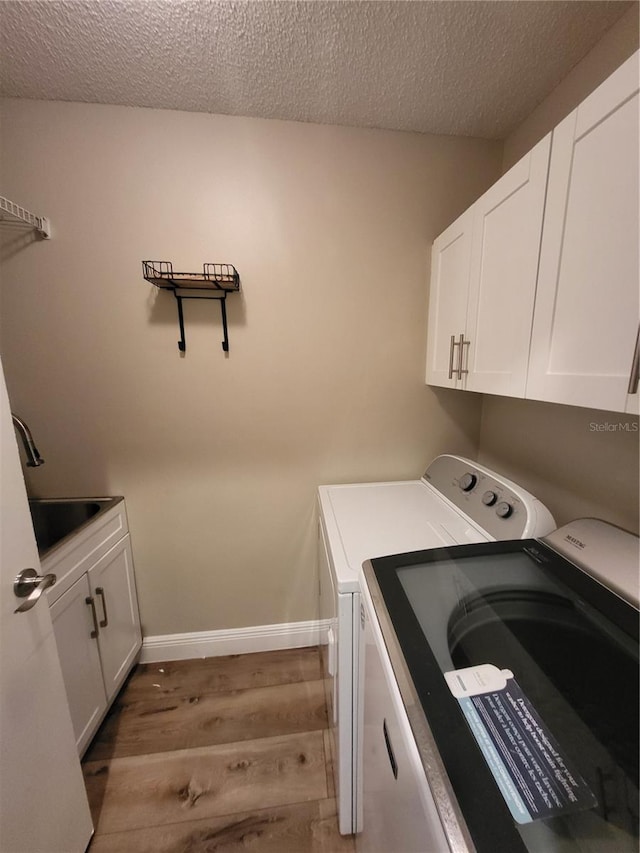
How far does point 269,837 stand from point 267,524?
3.56 ft

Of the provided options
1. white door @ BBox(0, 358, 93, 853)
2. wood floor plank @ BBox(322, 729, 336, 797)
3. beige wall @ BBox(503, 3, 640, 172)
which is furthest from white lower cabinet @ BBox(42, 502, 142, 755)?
beige wall @ BBox(503, 3, 640, 172)

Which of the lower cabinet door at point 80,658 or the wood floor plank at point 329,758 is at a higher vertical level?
the lower cabinet door at point 80,658

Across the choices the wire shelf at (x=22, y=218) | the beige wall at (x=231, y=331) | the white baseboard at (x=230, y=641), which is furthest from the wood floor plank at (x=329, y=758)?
the wire shelf at (x=22, y=218)

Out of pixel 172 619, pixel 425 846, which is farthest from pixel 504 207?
pixel 172 619

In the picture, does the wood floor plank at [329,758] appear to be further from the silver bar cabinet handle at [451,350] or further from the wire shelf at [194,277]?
the wire shelf at [194,277]

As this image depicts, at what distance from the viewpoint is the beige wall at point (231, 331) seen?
4.51 ft

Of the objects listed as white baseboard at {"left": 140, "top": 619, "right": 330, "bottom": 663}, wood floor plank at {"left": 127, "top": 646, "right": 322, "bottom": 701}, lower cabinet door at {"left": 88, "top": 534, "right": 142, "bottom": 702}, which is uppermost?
lower cabinet door at {"left": 88, "top": 534, "right": 142, "bottom": 702}

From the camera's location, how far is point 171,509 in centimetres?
163

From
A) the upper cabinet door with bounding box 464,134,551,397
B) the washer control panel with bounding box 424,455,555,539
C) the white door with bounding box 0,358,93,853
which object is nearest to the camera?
the white door with bounding box 0,358,93,853

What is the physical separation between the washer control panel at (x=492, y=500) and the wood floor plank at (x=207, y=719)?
1182 millimetres

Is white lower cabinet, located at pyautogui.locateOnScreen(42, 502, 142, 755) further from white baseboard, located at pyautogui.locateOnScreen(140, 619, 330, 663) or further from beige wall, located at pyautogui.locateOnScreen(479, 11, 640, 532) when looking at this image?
beige wall, located at pyautogui.locateOnScreen(479, 11, 640, 532)

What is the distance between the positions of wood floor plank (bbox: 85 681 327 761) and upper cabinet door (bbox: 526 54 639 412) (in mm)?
1695

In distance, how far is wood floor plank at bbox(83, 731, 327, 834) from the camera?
1144 mm

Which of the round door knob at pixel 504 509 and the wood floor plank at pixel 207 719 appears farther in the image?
the wood floor plank at pixel 207 719
